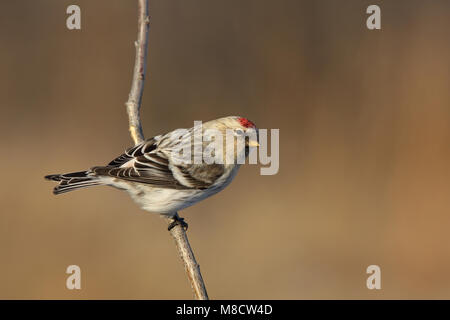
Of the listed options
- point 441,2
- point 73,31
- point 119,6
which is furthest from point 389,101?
point 73,31

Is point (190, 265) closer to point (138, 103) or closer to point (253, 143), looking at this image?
point (253, 143)

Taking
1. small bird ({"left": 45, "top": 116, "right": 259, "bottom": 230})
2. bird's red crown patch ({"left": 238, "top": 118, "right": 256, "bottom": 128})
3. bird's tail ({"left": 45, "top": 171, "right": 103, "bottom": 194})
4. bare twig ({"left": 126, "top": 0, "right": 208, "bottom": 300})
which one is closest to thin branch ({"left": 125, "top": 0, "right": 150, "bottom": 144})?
bare twig ({"left": 126, "top": 0, "right": 208, "bottom": 300})

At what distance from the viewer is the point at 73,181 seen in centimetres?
390

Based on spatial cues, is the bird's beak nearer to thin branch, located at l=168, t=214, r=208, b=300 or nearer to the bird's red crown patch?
the bird's red crown patch

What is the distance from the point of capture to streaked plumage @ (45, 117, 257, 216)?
4.08m

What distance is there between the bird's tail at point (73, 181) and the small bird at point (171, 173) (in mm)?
12

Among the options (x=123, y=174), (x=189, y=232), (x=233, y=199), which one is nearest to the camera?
(x=123, y=174)

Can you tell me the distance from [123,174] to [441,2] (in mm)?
7452

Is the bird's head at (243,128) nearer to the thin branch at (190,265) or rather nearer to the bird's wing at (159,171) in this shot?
the bird's wing at (159,171)

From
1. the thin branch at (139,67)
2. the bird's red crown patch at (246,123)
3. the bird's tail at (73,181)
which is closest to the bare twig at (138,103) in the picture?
the thin branch at (139,67)

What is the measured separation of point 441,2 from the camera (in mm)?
9414

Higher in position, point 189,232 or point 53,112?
point 53,112

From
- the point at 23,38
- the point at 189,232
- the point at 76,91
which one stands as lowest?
the point at 189,232

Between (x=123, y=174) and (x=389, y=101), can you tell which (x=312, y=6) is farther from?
Answer: (x=123, y=174)
